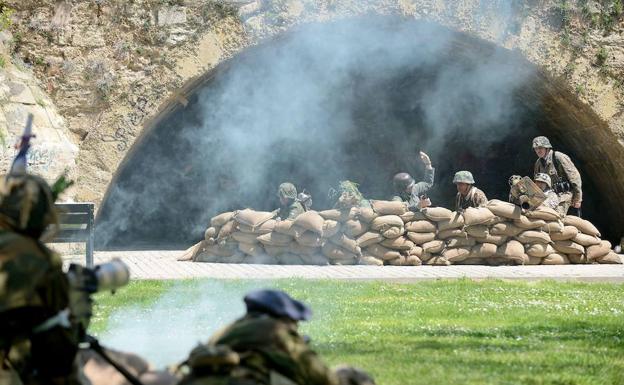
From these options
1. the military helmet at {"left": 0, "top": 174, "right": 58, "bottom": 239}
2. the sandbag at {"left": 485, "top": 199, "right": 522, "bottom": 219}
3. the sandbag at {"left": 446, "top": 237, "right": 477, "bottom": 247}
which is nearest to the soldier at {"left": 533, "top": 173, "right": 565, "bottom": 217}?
the sandbag at {"left": 485, "top": 199, "right": 522, "bottom": 219}

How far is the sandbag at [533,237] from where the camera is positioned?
10.8 m

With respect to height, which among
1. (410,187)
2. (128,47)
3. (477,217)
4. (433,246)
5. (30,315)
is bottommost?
(433,246)

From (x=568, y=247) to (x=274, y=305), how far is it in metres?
8.88

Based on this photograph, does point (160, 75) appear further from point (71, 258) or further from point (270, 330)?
point (270, 330)

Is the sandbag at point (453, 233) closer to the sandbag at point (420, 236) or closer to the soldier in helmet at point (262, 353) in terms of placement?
the sandbag at point (420, 236)

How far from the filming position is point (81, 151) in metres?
11.7

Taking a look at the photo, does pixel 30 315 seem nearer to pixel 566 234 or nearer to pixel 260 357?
pixel 260 357

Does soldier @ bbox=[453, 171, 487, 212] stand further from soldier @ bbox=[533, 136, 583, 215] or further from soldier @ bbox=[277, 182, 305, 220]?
soldier @ bbox=[277, 182, 305, 220]

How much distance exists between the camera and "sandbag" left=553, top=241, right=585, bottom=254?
1101 centimetres

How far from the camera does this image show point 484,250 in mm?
10844

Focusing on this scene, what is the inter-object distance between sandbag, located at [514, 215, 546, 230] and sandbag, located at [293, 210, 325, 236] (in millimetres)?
2549

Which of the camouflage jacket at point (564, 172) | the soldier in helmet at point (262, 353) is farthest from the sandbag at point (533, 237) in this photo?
the soldier in helmet at point (262, 353)

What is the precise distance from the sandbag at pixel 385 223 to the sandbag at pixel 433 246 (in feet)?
1.45

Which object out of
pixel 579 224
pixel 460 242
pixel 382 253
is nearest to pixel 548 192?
pixel 579 224
